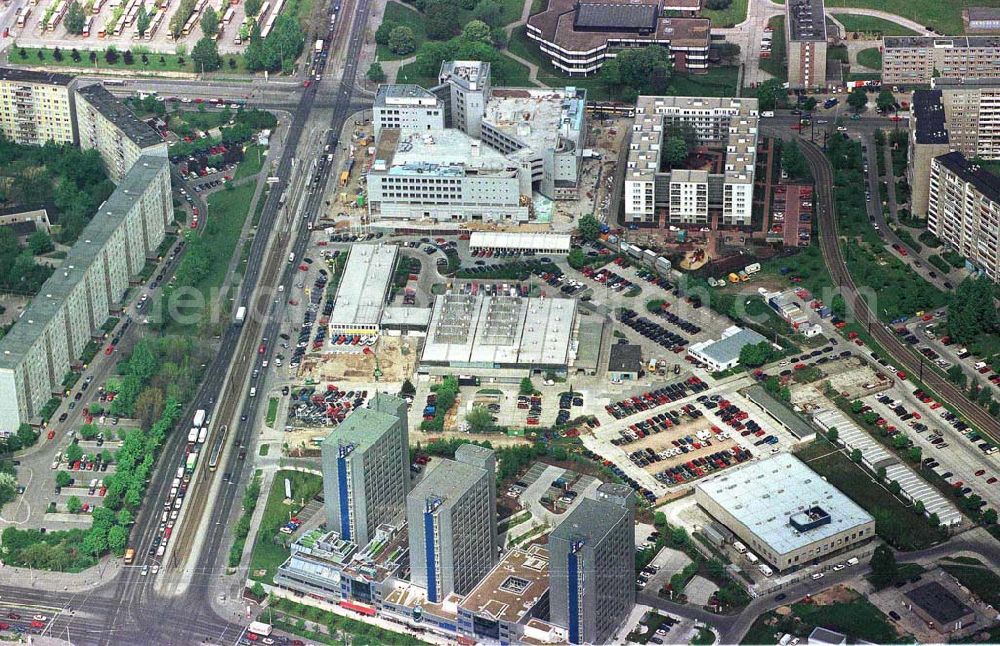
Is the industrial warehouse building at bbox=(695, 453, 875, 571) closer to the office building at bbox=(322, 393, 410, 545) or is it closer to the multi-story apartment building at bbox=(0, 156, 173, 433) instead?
the office building at bbox=(322, 393, 410, 545)

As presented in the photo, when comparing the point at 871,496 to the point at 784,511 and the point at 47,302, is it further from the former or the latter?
the point at 47,302

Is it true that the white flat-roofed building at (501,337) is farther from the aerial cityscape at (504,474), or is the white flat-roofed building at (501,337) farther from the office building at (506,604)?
the office building at (506,604)

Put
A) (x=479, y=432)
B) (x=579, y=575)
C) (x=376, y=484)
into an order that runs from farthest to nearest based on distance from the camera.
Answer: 1. (x=479, y=432)
2. (x=376, y=484)
3. (x=579, y=575)

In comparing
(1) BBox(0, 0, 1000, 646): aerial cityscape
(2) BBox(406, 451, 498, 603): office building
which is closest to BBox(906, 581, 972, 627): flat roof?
(1) BBox(0, 0, 1000, 646): aerial cityscape

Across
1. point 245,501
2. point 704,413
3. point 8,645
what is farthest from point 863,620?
point 8,645

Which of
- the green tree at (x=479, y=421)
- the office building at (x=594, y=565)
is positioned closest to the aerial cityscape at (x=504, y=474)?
the green tree at (x=479, y=421)

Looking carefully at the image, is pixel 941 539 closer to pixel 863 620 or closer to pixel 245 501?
pixel 863 620

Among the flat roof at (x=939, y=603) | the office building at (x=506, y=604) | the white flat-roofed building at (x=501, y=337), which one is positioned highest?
the white flat-roofed building at (x=501, y=337)
